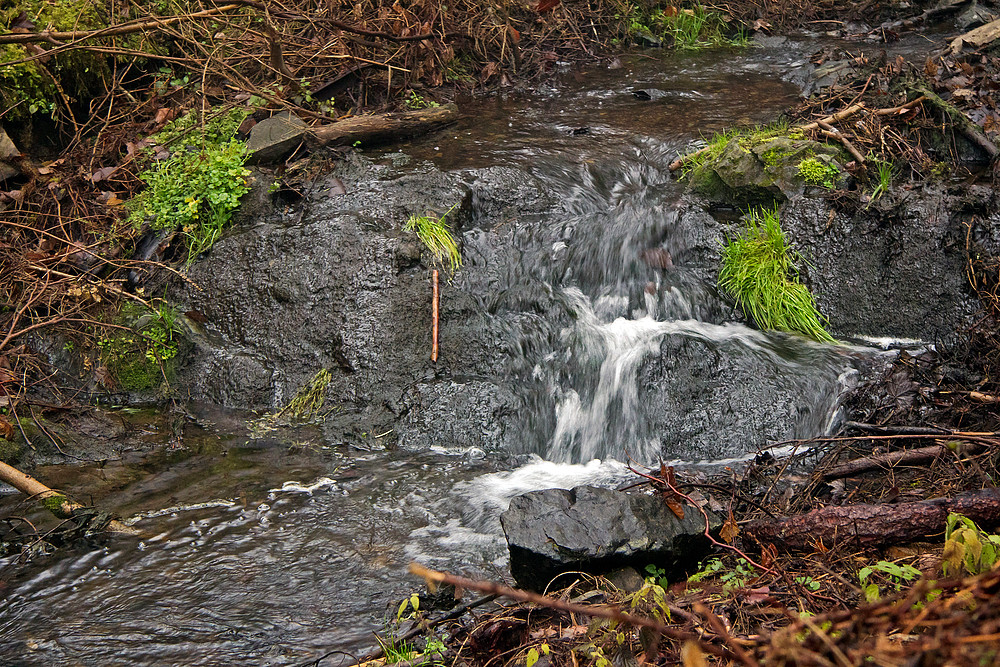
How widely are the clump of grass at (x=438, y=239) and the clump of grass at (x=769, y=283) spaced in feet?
6.37

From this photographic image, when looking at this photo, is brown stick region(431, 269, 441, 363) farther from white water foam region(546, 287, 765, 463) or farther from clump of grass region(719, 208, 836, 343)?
clump of grass region(719, 208, 836, 343)

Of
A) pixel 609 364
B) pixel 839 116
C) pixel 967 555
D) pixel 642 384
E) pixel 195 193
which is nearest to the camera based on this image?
pixel 967 555

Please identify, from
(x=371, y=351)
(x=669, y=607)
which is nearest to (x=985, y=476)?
(x=669, y=607)

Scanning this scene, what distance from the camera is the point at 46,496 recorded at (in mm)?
4012

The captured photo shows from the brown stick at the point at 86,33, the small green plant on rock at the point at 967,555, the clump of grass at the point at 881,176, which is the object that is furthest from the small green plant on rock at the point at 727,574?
the brown stick at the point at 86,33

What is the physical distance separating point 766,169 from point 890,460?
281 centimetres

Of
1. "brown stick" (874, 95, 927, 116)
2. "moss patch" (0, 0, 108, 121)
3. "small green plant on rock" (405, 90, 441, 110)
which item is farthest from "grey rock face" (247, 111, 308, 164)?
"brown stick" (874, 95, 927, 116)

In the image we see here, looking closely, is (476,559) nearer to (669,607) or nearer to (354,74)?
(669,607)

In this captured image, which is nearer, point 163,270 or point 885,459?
point 885,459

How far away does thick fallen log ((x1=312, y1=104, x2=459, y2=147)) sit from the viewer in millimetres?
6484

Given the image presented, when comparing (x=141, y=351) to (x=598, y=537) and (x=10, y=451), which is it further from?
(x=598, y=537)

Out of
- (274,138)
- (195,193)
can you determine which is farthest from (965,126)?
(195,193)

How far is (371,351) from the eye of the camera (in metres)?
5.20

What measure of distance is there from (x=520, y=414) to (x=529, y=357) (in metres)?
0.45
